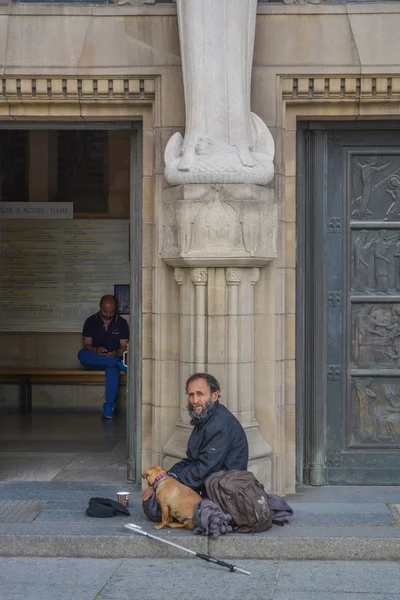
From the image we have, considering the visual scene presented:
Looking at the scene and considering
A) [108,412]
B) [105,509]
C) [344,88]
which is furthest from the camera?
[108,412]

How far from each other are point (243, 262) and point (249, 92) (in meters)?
1.49

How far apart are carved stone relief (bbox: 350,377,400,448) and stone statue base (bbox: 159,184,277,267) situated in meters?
1.82

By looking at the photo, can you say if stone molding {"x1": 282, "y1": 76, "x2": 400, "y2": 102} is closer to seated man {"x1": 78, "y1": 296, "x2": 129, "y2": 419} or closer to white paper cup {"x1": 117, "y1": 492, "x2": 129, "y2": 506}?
white paper cup {"x1": 117, "y1": 492, "x2": 129, "y2": 506}

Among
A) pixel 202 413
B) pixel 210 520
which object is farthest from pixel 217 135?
pixel 210 520

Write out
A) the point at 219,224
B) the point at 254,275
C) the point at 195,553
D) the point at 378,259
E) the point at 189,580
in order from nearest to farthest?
the point at 189,580, the point at 195,553, the point at 219,224, the point at 254,275, the point at 378,259

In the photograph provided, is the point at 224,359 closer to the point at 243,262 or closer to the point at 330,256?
the point at 243,262

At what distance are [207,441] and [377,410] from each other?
7.59ft

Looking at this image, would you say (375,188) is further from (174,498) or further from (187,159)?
(174,498)

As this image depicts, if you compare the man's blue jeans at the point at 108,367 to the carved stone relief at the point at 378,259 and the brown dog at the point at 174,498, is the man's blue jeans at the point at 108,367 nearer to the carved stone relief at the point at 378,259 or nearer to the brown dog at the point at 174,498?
the carved stone relief at the point at 378,259

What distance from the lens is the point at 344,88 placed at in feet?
32.3

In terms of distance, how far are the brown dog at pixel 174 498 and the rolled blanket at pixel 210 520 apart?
9 centimetres

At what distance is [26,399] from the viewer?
15227 millimetres

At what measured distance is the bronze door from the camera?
10312 mm

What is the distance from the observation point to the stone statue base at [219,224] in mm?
9414
